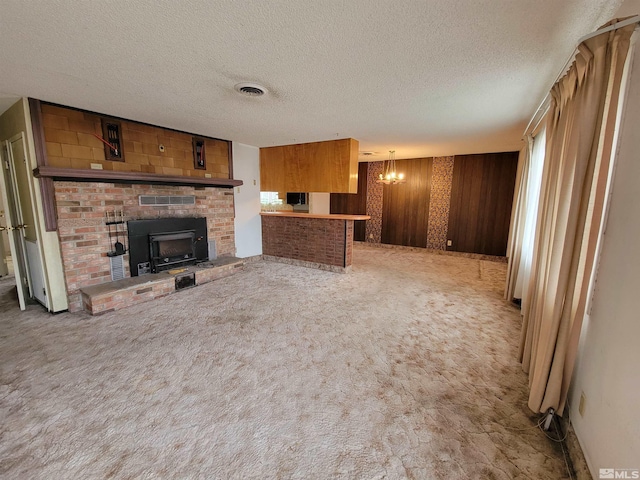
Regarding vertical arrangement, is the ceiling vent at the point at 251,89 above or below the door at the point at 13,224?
above

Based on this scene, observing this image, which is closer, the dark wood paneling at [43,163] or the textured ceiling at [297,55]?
the textured ceiling at [297,55]

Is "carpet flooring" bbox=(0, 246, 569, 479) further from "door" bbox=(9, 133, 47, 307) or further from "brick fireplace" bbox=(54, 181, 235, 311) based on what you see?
"brick fireplace" bbox=(54, 181, 235, 311)

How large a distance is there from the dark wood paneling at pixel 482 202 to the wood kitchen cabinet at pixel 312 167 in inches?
123

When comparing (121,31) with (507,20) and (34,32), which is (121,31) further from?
(507,20)

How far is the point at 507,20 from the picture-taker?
1.52 m

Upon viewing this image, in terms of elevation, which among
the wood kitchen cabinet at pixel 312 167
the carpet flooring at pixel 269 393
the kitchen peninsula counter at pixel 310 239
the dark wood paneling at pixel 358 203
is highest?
the wood kitchen cabinet at pixel 312 167

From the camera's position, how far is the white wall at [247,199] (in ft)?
17.3

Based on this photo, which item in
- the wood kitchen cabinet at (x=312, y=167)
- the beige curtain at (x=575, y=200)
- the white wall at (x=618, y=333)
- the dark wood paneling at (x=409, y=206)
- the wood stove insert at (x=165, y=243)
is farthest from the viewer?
the dark wood paneling at (x=409, y=206)

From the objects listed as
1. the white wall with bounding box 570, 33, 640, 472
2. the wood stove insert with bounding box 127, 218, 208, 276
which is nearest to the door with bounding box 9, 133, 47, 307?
the wood stove insert with bounding box 127, 218, 208, 276

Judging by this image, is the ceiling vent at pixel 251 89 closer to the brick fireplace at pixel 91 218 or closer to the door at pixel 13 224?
the brick fireplace at pixel 91 218

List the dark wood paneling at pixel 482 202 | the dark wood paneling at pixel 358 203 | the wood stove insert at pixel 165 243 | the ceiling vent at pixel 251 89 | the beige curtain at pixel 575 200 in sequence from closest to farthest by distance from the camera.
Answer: the beige curtain at pixel 575 200 < the ceiling vent at pixel 251 89 < the wood stove insert at pixel 165 243 < the dark wood paneling at pixel 482 202 < the dark wood paneling at pixel 358 203

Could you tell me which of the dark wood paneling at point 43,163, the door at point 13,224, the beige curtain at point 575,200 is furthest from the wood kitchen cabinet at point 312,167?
the door at point 13,224

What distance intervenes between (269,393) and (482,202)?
6336mm

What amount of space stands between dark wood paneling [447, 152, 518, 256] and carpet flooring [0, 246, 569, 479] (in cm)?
335
